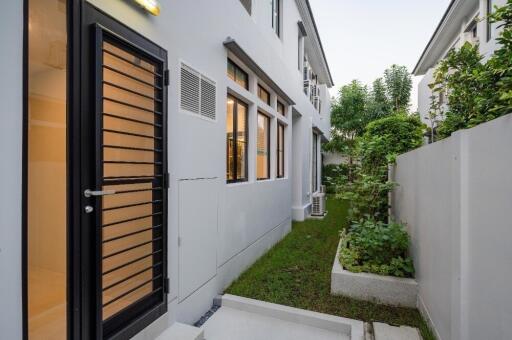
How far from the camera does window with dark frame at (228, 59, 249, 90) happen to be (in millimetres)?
4720

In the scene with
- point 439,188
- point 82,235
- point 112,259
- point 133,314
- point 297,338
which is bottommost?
point 297,338

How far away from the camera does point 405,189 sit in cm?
455

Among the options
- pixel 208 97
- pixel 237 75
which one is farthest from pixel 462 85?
pixel 237 75

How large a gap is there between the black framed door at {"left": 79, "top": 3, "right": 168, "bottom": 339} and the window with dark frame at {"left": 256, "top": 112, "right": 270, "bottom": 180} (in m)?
3.65

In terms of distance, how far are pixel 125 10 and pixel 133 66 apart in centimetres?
43

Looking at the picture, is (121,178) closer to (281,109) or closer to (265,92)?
(265,92)

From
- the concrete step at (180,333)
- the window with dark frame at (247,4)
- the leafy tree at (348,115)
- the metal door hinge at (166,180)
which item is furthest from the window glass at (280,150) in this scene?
the leafy tree at (348,115)

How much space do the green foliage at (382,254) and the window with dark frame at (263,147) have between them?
2732 mm

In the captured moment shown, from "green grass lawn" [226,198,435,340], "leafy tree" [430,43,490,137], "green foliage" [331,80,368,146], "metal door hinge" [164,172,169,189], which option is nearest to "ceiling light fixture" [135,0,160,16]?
"metal door hinge" [164,172,169,189]

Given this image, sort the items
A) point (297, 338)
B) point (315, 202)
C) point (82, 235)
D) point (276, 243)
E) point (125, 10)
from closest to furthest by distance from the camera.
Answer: point (82, 235) → point (125, 10) → point (297, 338) → point (276, 243) → point (315, 202)
